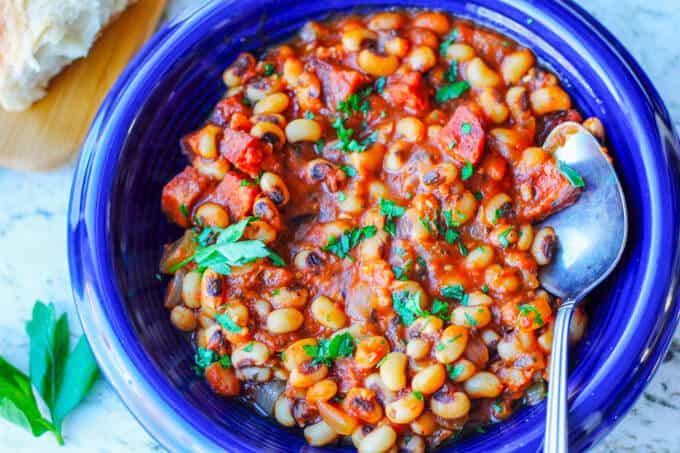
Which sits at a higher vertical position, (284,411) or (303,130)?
(303,130)

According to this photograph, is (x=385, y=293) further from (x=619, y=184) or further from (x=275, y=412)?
(x=619, y=184)

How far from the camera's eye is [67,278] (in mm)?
3908

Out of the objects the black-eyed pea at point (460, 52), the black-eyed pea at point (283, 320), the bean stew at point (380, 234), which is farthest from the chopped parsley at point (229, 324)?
the black-eyed pea at point (460, 52)

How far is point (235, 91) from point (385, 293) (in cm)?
109

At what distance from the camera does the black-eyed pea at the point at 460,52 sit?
3291 millimetres

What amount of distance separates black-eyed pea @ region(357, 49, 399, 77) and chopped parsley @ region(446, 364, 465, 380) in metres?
1.19

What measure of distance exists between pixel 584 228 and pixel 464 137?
0.57 metres

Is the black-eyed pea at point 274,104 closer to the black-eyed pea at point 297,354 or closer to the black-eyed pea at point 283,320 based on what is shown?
the black-eyed pea at point 283,320

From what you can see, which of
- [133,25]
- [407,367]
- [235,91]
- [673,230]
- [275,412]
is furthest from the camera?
[133,25]

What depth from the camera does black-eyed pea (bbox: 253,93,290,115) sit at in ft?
10.7

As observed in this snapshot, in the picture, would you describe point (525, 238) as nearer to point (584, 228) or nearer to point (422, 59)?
point (584, 228)

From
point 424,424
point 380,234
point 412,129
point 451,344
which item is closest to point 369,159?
point 412,129

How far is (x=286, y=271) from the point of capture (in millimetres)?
3154

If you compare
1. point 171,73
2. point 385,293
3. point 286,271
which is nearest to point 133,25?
point 171,73
